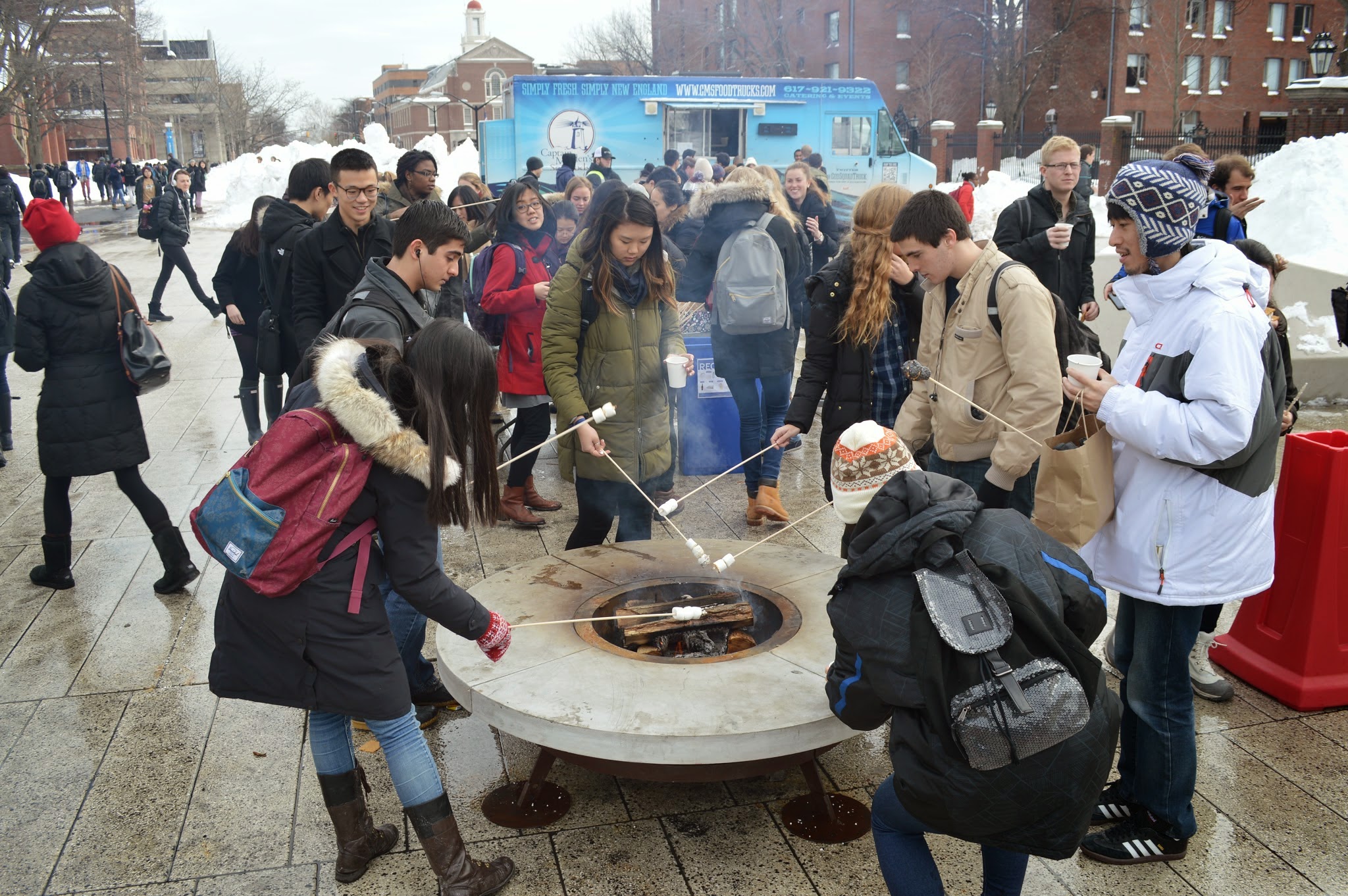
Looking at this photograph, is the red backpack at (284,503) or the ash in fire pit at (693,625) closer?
the red backpack at (284,503)

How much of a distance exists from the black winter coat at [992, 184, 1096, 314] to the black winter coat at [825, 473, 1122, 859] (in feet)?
15.9

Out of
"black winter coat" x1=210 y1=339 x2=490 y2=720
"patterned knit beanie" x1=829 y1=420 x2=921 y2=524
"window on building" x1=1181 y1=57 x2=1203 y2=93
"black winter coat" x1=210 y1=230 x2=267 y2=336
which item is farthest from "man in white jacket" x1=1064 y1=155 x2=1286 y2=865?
"window on building" x1=1181 y1=57 x2=1203 y2=93

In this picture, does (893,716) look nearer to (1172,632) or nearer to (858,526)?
(858,526)

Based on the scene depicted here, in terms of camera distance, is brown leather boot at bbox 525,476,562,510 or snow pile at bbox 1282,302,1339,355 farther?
snow pile at bbox 1282,302,1339,355

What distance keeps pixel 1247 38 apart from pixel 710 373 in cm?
4658

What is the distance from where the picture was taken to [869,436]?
8.04ft

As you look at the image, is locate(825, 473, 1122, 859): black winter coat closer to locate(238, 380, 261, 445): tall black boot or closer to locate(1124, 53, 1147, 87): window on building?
locate(238, 380, 261, 445): tall black boot

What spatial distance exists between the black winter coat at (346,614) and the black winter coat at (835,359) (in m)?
2.66

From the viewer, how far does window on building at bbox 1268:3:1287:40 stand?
42594mm

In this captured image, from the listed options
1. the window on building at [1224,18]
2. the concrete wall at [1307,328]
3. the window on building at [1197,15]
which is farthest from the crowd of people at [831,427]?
the window on building at [1224,18]

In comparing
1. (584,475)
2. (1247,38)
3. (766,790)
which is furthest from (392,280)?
(1247,38)

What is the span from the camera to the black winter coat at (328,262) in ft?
16.6

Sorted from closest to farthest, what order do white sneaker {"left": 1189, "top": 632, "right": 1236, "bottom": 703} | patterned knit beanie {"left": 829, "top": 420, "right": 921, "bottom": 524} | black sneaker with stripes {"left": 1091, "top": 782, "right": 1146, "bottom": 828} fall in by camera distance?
patterned knit beanie {"left": 829, "top": 420, "right": 921, "bottom": 524} < black sneaker with stripes {"left": 1091, "top": 782, "right": 1146, "bottom": 828} < white sneaker {"left": 1189, "top": 632, "right": 1236, "bottom": 703}

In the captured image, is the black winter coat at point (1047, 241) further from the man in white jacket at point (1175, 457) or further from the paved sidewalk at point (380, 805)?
the man in white jacket at point (1175, 457)
